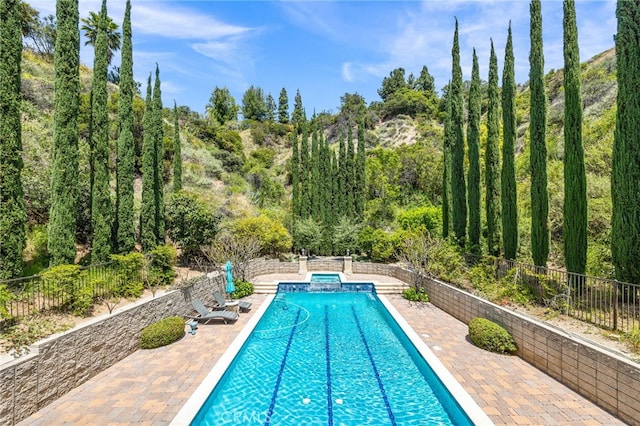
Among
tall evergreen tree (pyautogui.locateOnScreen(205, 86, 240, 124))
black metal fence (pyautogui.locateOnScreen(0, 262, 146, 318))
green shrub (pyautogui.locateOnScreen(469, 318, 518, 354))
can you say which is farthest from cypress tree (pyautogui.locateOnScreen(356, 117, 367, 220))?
tall evergreen tree (pyautogui.locateOnScreen(205, 86, 240, 124))

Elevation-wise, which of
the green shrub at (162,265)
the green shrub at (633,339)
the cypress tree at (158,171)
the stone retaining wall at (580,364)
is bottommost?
the stone retaining wall at (580,364)

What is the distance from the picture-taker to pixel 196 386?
24.5ft

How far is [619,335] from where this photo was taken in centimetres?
796

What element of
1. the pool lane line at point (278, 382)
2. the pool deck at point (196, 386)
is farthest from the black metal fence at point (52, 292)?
the pool lane line at point (278, 382)

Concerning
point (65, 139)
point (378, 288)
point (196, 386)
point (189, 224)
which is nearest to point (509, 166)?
point (378, 288)

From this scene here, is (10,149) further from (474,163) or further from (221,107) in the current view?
(221,107)

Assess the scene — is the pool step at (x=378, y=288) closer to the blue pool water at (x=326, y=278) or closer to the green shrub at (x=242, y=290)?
the green shrub at (x=242, y=290)

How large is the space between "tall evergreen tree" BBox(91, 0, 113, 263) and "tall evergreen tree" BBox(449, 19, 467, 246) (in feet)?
62.0

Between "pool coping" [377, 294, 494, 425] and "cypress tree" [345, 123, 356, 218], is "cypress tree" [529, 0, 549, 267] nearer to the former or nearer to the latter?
"pool coping" [377, 294, 494, 425]

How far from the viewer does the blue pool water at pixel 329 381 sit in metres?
6.76

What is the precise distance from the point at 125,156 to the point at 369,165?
29.9m

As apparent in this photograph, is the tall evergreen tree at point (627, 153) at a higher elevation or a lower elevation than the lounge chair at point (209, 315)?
higher

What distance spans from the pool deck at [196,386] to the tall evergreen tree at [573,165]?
5210 millimetres

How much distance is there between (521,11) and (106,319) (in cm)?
2109
